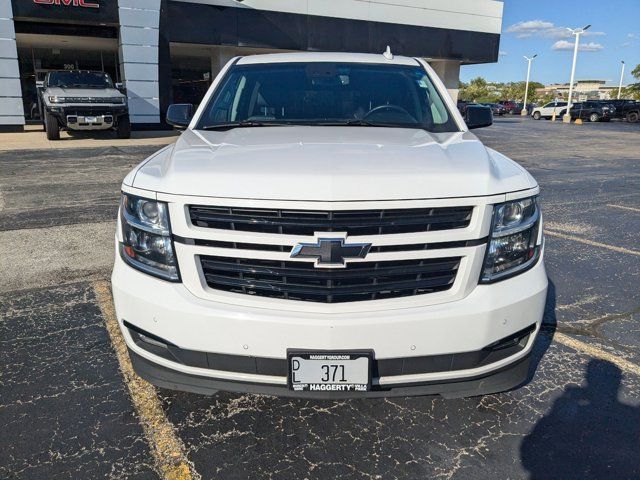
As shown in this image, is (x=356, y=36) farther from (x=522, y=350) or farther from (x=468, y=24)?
(x=522, y=350)

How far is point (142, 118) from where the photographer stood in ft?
68.6

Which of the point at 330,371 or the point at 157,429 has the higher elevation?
the point at 330,371

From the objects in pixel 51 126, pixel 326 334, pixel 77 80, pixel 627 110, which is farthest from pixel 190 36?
pixel 627 110

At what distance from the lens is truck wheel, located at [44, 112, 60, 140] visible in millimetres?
15587

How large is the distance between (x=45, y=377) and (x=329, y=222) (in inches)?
78.2

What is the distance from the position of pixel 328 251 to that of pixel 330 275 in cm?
10

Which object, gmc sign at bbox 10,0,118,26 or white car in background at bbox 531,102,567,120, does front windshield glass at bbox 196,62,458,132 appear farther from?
white car in background at bbox 531,102,567,120

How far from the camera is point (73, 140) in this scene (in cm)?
1675

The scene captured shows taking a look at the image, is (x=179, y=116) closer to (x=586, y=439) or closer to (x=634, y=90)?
(x=586, y=439)

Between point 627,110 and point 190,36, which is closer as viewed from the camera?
point 190,36

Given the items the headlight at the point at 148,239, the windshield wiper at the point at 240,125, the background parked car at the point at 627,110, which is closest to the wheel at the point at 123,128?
the windshield wiper at the point at 240,125

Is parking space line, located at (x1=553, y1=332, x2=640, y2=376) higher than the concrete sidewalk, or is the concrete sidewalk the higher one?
parking space line, located at (x1=553, y1=332, x2=640, y2=376)

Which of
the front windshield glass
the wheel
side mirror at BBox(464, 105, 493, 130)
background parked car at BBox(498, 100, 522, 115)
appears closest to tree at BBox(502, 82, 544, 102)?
background parked car at BBox(498, 100, 522, 115)

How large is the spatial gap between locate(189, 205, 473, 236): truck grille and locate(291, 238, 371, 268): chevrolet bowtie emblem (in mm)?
50
